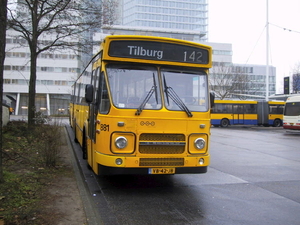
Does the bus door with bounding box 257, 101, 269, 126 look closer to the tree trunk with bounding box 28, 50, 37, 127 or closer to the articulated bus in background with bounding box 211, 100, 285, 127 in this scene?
the articulated bus in background with bounding box 211, 100, 285, 127

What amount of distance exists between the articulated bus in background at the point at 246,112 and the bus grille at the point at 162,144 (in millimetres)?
31151

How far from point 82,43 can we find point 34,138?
6077 mm

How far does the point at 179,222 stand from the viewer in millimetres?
5117

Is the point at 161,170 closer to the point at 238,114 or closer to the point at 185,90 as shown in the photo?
the point at 185,90

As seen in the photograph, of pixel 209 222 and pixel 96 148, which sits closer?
pixel 209 222

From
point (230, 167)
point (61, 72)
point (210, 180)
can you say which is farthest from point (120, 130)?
point (61, 72)

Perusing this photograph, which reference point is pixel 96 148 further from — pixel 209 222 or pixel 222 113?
pixel 222 113

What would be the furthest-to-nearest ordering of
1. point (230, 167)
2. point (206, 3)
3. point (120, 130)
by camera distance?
point (206, 3) < point (230, 167) < point (120, 130)

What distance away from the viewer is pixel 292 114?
27.0m

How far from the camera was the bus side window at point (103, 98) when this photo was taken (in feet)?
21.3

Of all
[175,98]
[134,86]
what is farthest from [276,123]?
[134,86]

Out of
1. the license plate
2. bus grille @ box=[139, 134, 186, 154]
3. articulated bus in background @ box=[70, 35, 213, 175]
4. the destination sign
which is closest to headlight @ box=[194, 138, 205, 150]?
articulated bus in background @ box=[70, 35, 213, 175]

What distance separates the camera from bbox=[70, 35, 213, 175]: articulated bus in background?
249 inches

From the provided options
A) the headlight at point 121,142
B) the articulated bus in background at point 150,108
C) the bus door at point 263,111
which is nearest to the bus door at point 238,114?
the bus door at point 263,111
